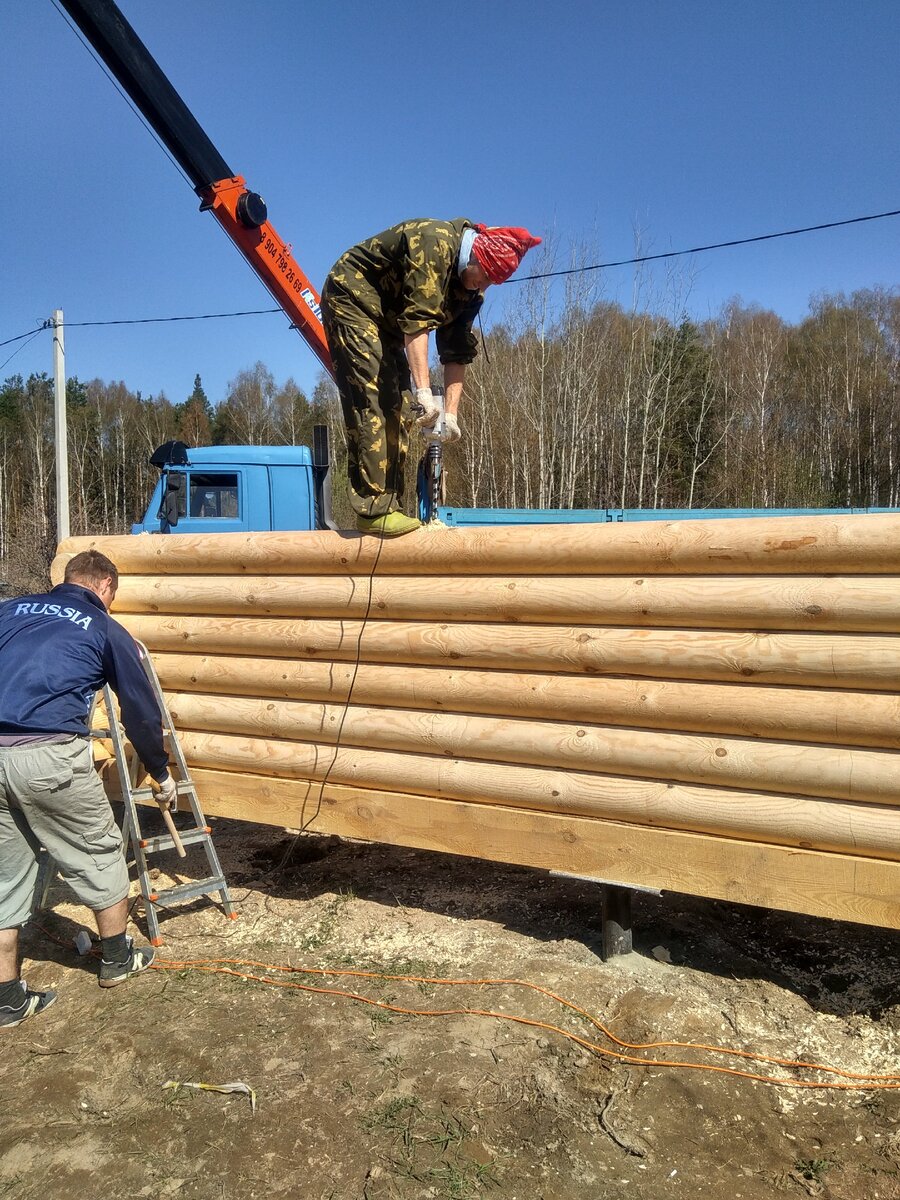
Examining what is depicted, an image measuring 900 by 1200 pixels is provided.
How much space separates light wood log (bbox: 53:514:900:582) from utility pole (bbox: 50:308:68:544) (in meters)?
14.7

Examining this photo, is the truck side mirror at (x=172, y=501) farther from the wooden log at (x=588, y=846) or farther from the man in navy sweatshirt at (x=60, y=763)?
the man in navy sweatshirt at (x=60, y=763)

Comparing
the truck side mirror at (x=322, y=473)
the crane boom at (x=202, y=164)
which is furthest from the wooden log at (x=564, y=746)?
the truck side mirror at (x=322, y=473)

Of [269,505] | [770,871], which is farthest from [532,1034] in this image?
[269,505]

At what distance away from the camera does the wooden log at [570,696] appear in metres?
3.21

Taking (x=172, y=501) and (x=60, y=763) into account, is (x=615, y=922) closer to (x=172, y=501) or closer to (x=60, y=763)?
(x=60, y=763)

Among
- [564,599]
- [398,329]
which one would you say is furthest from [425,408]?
[564,599]

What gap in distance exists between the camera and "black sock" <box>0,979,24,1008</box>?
3701mm

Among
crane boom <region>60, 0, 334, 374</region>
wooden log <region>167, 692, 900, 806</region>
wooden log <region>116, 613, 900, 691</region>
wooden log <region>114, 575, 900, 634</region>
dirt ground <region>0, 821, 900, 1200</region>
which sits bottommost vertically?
dirt ground <region>0, 821, 900, 1200</region>

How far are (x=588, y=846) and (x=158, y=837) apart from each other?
247 cm

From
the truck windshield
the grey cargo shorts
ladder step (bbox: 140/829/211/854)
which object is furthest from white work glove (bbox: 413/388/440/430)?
the truck windshield

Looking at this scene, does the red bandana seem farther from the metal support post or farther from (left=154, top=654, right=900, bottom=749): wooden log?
the metal support post

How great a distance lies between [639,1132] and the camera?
9.28 feet

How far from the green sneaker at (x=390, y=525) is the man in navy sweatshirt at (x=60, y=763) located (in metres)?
1.34

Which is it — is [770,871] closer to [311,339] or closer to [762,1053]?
[762,1053]
